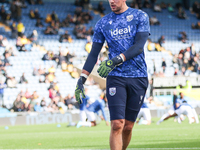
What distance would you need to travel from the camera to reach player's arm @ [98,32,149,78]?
17.0 feet

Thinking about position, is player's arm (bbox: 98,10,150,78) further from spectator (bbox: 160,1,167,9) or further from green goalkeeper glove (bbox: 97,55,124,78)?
spectator (bbox: 160,1,167,9)

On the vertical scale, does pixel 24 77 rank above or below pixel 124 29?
below

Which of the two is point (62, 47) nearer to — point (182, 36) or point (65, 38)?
point (65, 38)

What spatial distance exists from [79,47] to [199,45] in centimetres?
1026

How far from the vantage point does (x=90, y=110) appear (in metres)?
18.0

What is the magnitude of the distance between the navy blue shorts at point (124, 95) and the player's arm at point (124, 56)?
0.98 feet

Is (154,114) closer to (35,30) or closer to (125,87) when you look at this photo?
(35,30)

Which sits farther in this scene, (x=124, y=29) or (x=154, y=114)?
(x=154, y=114)

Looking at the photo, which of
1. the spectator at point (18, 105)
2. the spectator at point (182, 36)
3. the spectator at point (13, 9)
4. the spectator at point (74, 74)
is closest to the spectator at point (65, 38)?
the spectator at point (74, 74)

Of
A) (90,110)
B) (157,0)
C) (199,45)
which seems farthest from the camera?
(157,0)

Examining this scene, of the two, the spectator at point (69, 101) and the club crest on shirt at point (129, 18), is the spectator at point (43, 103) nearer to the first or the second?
the spectator at point (69, 101)

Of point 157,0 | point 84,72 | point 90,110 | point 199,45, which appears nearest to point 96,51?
point 84,72

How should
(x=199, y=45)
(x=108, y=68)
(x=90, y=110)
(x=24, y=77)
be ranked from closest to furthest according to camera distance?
1. (x=108, y=68)
2. (x=90, y=110)
3. (x=24, y=77)
4. (x=199, y=45)

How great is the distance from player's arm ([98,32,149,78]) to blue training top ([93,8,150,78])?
102 millimetres
